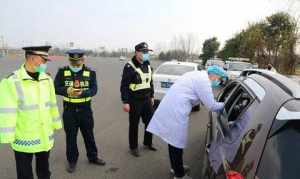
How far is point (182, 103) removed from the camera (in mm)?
3803

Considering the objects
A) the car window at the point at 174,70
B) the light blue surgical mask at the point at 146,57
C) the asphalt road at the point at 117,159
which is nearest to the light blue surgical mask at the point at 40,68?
the asphalt road at the point at 117,159

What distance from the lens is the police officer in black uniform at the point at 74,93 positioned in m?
4.40

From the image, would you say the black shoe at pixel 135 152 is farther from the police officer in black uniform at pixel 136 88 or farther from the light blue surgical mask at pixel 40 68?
the light blue surgical mask at pixel 40 68

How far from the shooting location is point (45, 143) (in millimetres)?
3242

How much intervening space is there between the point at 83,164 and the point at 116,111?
177 inches

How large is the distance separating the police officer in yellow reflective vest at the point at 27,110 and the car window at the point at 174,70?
6.78 meters

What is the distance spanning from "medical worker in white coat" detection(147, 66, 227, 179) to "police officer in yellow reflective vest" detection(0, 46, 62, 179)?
149 centimetres

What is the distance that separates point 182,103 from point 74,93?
163 cm

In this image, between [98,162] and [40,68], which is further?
[98,162]

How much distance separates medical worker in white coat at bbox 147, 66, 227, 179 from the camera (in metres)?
3.65

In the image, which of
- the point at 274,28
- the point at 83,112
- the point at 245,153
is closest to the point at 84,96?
the point at 83,112

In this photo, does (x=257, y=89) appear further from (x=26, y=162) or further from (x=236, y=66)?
(x=236, y=66)

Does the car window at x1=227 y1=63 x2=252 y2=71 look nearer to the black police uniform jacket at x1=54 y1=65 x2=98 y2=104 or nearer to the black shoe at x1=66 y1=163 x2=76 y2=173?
the black police uniform jacket at x1=54 y1=65 x2=98 y2=104

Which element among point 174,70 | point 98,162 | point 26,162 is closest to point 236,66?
point 174,70
